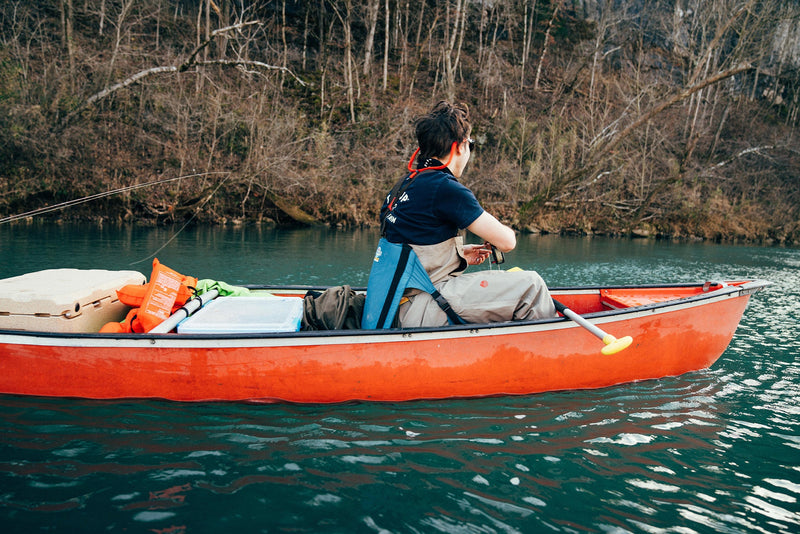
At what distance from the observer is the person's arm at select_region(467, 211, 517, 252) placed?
3.32 m

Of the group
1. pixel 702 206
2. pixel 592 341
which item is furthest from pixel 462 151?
pixel 702 206

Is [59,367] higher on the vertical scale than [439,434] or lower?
higher

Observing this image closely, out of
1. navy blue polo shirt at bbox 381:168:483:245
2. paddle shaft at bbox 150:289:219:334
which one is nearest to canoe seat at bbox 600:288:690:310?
navy blue polo shirt at bbox 381:168:483:245

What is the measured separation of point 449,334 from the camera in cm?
370

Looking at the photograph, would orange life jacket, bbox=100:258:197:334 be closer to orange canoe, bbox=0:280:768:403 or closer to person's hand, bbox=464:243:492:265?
orange canoe, bbox=0:280:768:403

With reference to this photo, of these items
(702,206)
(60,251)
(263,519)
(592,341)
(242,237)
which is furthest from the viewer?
(702,206)

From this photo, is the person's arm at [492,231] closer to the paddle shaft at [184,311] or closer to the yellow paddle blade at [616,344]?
the yellow paddle blade at [616,344]

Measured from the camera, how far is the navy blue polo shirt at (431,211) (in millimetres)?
3281

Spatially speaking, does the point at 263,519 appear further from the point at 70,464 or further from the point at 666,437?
the point at 666,437

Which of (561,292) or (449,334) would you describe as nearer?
(449,334)

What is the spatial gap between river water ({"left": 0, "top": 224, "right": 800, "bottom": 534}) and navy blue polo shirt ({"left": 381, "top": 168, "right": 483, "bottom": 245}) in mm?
1332

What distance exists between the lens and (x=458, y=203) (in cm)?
328

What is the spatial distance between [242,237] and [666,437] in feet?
47.6

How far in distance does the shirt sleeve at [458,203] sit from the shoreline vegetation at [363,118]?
13804mm
